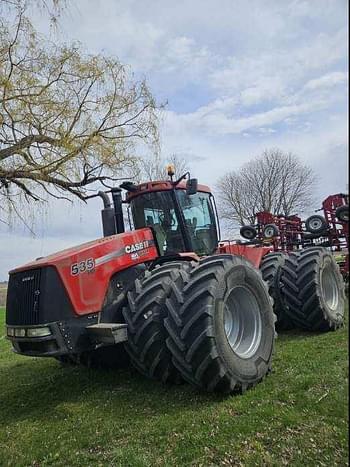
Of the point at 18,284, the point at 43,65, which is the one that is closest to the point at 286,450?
the point at 18,284

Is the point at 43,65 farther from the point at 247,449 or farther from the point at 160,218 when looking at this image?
the point at 247,449

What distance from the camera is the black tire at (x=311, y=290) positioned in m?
6.58

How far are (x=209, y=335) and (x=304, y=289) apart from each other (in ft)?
9.89

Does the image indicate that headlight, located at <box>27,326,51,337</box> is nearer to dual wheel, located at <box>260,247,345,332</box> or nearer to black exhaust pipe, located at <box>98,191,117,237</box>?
black exhaust pipe, located at <box>98,191,117,237</box>

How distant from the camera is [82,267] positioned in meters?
4.75

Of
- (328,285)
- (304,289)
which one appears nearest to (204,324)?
(304,289)

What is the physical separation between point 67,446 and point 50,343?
1001 mm

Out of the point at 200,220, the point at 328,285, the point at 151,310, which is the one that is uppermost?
the point at 200,220

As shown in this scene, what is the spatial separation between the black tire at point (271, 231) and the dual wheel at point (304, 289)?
8.81 ft

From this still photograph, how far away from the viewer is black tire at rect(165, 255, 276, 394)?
4.13 m

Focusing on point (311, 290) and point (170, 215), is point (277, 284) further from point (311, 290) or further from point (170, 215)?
point (170, 215)

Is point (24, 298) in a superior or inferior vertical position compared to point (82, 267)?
inferior

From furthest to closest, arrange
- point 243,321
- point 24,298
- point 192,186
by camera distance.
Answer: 1. point 192,186
2. point 243,321
3. point 24,298

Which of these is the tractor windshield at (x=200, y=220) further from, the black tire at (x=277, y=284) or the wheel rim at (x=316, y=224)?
the wheel rim at (x=316, y=224)
